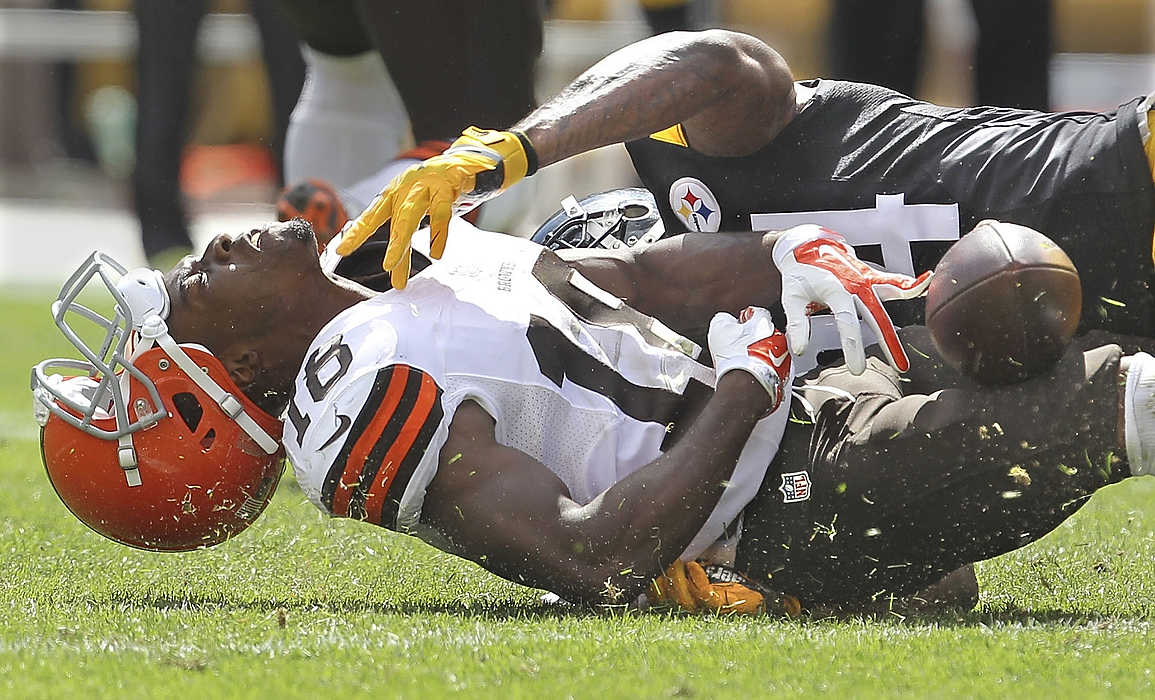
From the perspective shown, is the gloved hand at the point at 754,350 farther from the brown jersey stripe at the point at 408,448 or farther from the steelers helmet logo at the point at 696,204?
the steelers helmet logo at the point at 696,204

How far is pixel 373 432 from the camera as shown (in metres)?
2.84

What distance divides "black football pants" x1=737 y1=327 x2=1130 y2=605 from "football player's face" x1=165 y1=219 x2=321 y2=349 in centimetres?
91

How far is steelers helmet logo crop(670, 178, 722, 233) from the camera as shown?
3.58m

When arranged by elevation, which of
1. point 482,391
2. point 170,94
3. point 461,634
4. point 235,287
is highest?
point 235,287

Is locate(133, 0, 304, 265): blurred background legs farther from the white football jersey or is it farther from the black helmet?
the white football jersey

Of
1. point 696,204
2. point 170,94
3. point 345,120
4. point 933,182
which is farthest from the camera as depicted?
point 170,94

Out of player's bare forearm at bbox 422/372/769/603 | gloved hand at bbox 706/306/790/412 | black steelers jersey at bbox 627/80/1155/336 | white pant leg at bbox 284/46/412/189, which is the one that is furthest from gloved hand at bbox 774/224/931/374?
white pant leg at bbox 284/46/412/189

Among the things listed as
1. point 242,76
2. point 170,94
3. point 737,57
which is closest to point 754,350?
point 737,57

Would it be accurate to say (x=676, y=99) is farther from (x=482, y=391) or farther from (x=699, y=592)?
(x=699, y=592)

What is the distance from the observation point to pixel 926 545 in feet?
9.41

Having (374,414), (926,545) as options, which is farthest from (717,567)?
(374,414)

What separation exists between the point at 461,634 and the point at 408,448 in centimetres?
32

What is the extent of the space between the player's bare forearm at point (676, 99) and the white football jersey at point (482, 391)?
0.94 ft

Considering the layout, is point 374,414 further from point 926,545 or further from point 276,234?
point 926,545
